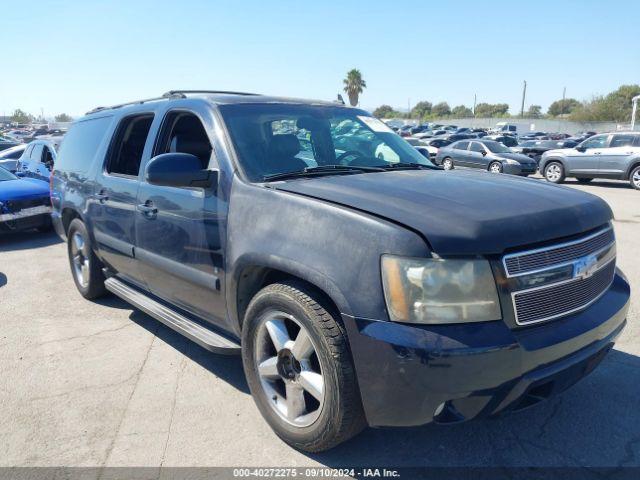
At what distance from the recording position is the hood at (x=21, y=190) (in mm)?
8758

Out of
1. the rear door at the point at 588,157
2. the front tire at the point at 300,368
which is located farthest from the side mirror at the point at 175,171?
the rear door at the point at 588,157

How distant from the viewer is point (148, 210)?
3688 millimetres

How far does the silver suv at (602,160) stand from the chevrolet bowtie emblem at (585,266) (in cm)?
1509

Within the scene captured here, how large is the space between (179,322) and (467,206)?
2158 millimetres

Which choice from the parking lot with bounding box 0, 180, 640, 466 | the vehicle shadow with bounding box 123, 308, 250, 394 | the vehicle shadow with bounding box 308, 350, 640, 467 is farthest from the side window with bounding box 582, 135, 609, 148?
the vehicle shadow with bounding box 123, 308, 250, 394

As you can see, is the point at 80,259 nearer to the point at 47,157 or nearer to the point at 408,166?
the point at 408,166

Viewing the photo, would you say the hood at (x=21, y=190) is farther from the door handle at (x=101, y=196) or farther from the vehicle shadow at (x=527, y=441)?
the vehicle shadow at (x=527, y=441)

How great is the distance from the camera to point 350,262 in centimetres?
227

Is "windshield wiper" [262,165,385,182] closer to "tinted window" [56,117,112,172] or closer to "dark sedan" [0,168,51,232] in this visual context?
"tinted window" [56,117,112,172]

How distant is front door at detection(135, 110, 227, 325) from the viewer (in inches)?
124

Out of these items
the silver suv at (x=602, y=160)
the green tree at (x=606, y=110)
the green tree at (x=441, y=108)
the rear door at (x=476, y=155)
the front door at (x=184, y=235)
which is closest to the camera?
the front door at (x=184, y=235)

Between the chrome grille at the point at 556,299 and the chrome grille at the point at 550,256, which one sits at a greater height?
the chrome grille at the point at 550,256

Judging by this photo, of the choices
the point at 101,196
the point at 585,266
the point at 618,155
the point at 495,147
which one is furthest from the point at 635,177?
the point at 101,196

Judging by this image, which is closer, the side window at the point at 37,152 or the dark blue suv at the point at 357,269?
the dark blue suv at the point at 357,269
